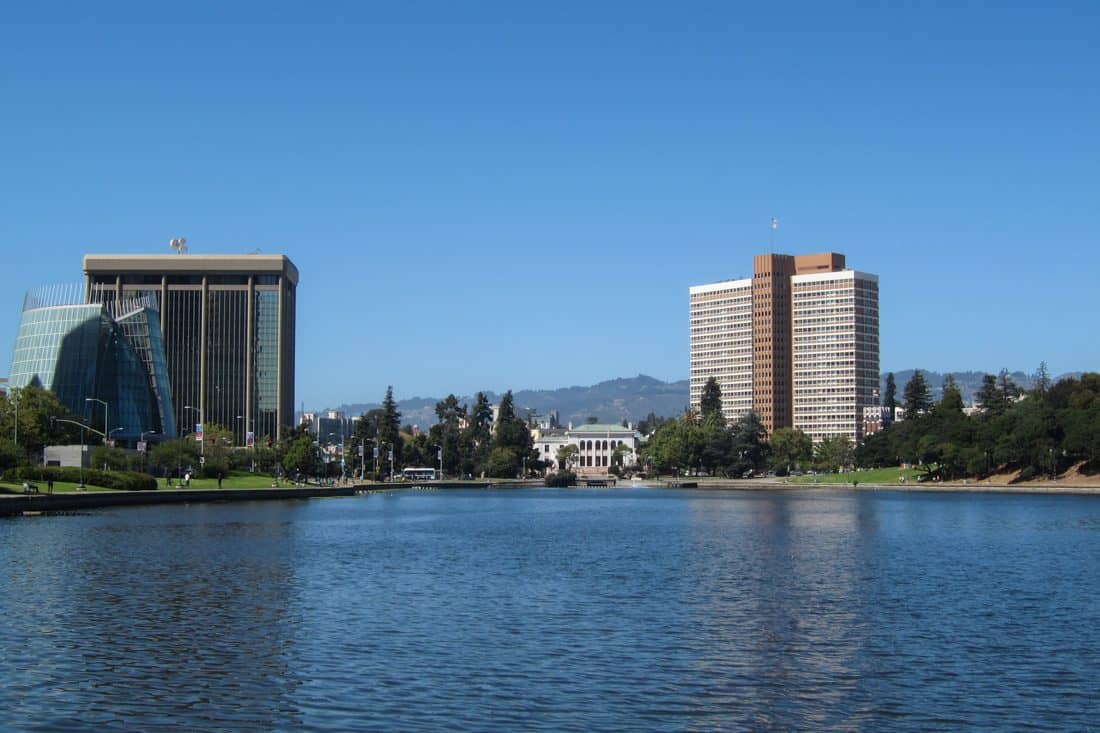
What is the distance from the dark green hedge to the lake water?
3698 cm

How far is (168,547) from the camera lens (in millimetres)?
71375

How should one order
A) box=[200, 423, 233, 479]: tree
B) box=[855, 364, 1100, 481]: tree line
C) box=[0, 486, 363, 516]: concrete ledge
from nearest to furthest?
box=[0, 486, 363, 516]: concrete ledge → box=[200, 423, 233, 479]: tree → box=[855, 364, 1100, 481]: tree line

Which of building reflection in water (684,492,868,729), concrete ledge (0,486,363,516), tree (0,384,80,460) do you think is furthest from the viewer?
tree (0,384,80,460)

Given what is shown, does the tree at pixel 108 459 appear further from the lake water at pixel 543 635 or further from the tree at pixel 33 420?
the lake water at pixel 543 635

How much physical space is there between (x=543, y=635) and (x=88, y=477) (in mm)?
95383

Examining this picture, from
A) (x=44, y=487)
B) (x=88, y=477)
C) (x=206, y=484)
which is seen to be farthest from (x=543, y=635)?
(x=206, y=484)

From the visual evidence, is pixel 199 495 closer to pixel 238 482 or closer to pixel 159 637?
pixel 238 482

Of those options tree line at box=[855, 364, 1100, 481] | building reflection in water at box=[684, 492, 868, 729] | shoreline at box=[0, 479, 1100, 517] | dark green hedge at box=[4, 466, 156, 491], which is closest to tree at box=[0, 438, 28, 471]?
dark green hedge at box=[4, 466, 156, 491]

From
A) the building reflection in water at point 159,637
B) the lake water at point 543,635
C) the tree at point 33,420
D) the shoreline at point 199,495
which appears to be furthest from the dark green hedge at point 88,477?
the building reflection in water at point 159,637

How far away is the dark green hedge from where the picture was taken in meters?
115

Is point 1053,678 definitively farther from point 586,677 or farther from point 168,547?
point 168,547

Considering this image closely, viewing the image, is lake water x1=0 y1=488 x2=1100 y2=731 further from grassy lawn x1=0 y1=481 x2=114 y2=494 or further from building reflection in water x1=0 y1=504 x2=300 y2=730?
grassy lawn x1=0 y1=481 x2=114 y2=494

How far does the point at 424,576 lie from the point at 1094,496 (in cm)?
13277

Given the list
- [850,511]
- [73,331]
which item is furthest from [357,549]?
[73,331]
